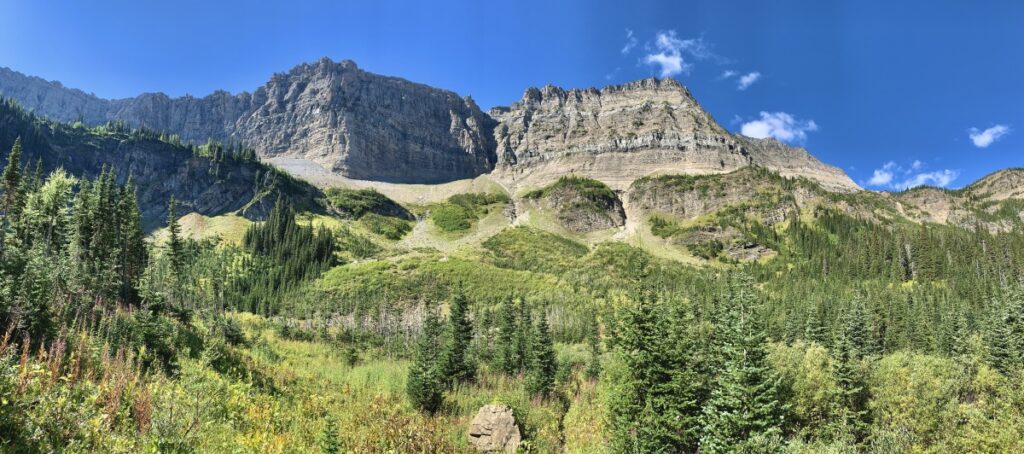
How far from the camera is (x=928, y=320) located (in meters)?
89.9

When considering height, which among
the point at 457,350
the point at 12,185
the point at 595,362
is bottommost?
the point at 595,362

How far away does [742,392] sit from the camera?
2677 centimetres

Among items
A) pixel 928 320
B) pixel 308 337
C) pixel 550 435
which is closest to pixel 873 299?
pixel 928 320

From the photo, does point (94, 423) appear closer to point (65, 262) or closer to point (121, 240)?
point (65, 262)

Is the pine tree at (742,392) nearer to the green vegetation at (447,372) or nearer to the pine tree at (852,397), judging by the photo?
the green vegetation at (447,372)

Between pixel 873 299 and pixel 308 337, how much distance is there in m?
113

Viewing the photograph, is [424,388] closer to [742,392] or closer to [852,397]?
[742,392]

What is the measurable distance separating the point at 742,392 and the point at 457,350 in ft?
106

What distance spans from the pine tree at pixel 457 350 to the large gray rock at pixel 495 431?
1830 centimetres

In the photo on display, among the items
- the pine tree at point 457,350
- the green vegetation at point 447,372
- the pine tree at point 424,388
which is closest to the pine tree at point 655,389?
the green vegetation at point 447,372

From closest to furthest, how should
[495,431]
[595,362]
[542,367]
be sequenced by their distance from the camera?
[495,431], [542,367], [595,362]

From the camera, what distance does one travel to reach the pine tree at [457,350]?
5042 centimetres

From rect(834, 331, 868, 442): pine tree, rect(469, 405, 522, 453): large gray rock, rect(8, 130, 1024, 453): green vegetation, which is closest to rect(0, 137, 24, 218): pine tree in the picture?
rect(8, 130, 1024, 453): green vegetation

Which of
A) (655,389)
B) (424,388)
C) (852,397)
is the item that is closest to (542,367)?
(424,388)
